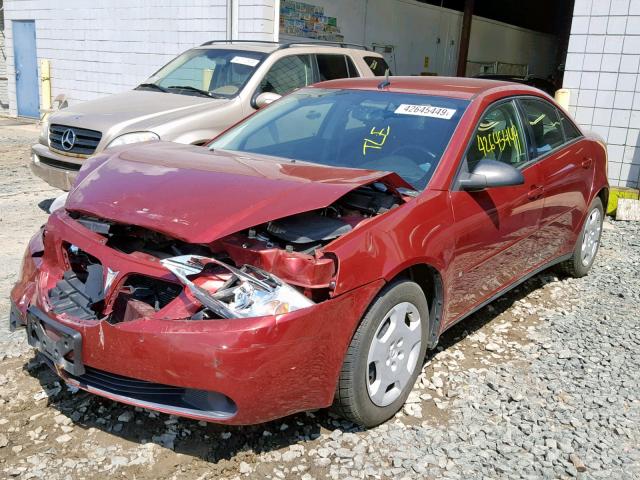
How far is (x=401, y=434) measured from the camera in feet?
10.2

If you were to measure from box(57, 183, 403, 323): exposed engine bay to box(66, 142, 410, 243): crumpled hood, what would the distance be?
5.2 inches

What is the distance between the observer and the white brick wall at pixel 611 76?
8.17 meters

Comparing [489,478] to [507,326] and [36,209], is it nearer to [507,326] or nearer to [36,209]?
[507,326]

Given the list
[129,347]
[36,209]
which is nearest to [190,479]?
[129,347]

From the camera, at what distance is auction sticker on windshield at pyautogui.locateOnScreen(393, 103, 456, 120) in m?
3.77

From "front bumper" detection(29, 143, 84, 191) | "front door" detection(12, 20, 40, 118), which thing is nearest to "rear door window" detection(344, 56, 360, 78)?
"front bumper" detection(29, 143, 84, 191)

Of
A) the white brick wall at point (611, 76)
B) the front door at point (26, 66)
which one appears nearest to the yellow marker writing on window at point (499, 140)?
the white brick wall at point (611, 76)

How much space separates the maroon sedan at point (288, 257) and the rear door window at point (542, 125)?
0.28 metres

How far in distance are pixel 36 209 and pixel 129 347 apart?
16.8 feet

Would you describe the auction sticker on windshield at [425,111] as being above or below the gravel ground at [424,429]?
above

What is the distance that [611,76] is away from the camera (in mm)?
8352

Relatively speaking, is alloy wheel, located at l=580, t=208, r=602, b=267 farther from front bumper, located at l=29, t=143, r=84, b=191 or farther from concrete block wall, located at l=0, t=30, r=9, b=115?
concrete block wall, located at l=0, t=30, r=9, b=115

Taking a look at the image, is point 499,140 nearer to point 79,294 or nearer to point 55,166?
point 79,294

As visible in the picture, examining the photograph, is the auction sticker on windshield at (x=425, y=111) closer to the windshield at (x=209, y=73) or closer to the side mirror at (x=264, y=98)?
the side mirror at (x=264, y=98)
